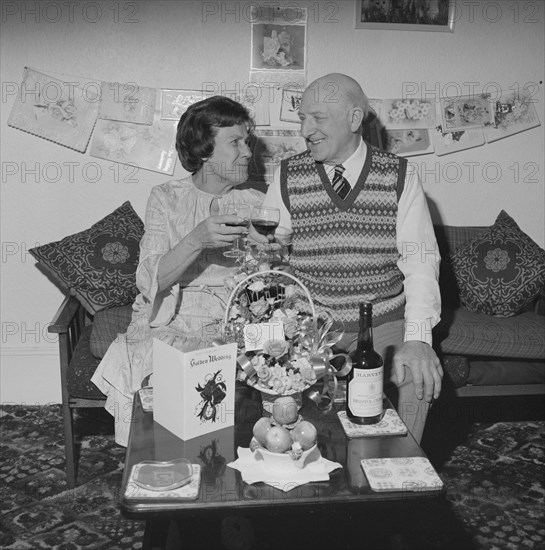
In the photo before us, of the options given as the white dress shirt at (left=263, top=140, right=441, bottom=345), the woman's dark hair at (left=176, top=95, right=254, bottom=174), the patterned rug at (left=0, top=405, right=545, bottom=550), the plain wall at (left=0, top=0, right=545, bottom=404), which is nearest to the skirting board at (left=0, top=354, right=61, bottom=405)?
the plain wall at (left=0, top=0, right=545, bottom=404)

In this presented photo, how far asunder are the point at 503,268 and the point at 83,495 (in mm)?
1854

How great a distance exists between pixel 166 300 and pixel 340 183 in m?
0.74

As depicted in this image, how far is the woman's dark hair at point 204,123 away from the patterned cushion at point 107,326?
0.66 metres

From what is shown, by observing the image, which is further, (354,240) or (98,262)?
(98,262)

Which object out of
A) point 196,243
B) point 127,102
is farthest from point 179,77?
point 196,243

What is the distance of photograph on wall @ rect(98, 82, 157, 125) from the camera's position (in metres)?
3.26

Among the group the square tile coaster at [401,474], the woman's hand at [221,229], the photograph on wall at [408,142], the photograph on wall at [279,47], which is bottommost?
the square tile coaster at [401,474]

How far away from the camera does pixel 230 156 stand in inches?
109

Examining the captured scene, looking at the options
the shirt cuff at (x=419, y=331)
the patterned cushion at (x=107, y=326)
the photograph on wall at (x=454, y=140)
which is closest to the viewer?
the shirt cuff at (x=419, y=331)

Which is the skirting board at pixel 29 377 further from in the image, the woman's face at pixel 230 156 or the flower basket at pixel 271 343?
the flower basket at pixel 271 343

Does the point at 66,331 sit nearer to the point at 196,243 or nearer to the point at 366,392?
the point at 196,243

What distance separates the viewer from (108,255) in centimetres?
306

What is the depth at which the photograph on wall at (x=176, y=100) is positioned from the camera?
3.28 metres

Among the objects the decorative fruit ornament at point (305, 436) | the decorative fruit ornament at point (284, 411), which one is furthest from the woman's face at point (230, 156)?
the decorative fruit ornament at point (305, 436)
